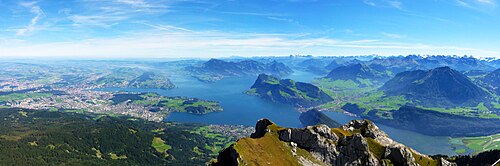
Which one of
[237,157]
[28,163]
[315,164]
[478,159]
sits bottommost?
[28,163]

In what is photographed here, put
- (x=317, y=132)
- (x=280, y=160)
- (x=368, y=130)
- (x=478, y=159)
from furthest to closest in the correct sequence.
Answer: (x=478, y=159) → (x=368, y=130) → (x=317, y=132) → (x=280, y=160)

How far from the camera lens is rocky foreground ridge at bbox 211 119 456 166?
81.6m

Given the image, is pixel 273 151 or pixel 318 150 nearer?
pixel 273 151

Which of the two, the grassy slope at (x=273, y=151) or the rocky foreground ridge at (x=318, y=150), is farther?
the rocky foreground ridge at (x=318, y=150)

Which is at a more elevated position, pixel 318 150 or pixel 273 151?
pixel 273 151

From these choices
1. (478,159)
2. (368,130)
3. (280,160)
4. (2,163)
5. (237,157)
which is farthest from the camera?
(2,163)

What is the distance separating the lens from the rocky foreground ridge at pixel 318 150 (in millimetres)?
81606

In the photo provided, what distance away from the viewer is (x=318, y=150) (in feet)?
294

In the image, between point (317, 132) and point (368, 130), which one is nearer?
point (317, 132)

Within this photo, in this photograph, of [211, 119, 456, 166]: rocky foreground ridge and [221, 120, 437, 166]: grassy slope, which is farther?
[211, 119, 456, 166]: rocky foreground ridge

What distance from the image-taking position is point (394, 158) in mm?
87500

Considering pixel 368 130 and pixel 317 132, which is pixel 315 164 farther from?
pixel 368 130

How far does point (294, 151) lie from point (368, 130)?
27680mm

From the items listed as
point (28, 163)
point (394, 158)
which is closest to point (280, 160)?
point (394, 158)
